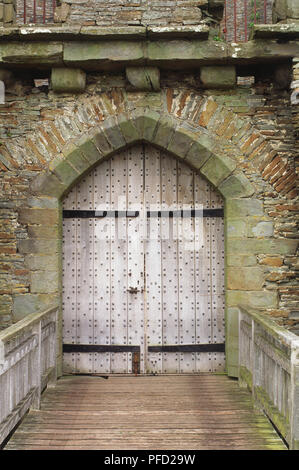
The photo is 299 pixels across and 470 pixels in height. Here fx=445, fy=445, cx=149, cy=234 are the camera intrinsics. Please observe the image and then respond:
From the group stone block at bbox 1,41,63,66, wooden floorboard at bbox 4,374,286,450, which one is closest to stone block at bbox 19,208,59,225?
stone block at bbox 1,41,63,66

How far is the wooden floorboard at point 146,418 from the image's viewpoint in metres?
3.23

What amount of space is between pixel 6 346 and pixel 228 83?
347 cm

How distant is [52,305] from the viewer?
4742 mm

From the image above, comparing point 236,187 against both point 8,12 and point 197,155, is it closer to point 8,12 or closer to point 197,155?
point 197,155

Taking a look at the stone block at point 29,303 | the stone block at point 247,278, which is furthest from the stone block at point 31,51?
the stone block at point 247,278

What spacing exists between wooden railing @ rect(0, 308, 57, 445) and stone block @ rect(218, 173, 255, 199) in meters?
2.22

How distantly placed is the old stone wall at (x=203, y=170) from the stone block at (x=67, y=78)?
134mm

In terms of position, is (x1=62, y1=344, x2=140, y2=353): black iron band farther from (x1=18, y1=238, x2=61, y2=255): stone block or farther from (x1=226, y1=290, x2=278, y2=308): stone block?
(x1=226, y1=290, x2=278, y2=308): stone block

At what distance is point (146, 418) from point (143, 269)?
1797 millimetres

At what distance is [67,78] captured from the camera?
4.75 meters

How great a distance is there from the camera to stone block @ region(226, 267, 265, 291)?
187 inches

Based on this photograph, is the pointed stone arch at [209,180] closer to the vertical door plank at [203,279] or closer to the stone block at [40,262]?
the stone block at [40,262]

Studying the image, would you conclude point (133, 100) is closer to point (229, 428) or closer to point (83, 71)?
point (83, 71)
